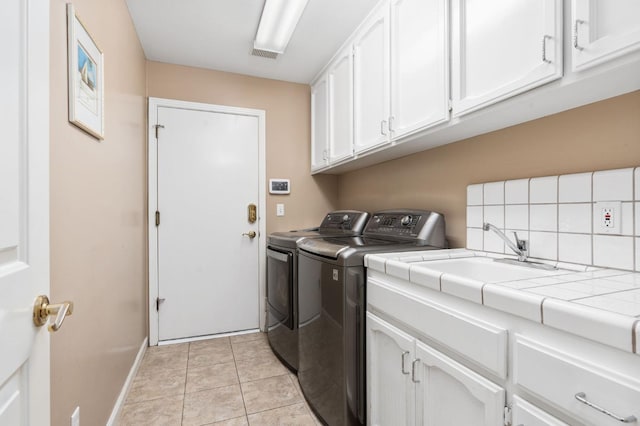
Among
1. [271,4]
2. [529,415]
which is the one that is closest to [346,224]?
[271,4]

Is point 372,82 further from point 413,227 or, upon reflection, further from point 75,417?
A: point 75,417

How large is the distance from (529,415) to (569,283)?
1.26 ft

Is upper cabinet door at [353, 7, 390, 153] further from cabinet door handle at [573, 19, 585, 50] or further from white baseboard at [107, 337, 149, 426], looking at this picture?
white baseboard at [107, 337, 149, 426]

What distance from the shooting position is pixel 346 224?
2467 mm

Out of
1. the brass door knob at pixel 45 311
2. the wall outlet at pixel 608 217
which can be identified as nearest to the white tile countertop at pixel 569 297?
the wall outlet at pixel 608 217

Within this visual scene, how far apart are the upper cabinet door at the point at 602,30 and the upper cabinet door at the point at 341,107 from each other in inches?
54.7

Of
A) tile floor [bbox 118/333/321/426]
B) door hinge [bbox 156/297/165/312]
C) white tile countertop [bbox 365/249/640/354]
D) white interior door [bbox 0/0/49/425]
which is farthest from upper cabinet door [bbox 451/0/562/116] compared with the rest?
door hinge [bbox 156/297/165/312]

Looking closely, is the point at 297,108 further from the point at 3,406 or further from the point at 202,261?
the point at 3,406

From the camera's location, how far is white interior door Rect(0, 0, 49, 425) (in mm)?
546

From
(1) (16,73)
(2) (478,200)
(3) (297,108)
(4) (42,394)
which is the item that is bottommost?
(4) (42,394)

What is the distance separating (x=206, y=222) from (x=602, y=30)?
2.63 metres

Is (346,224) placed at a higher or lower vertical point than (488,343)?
higher

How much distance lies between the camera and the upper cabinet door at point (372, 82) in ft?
5.82

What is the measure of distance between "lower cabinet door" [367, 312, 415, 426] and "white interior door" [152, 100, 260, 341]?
5.57ft
